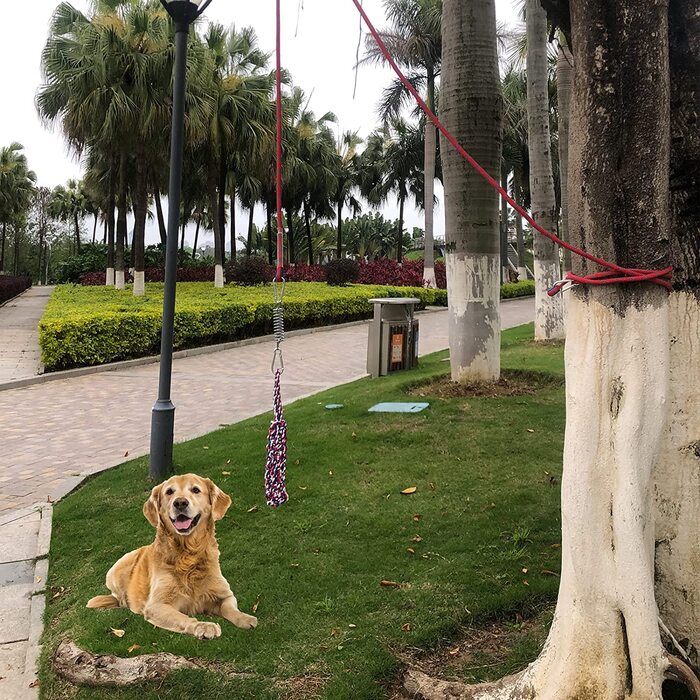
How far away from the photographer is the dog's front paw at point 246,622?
3055 millimetres

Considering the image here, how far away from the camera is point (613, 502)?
220 centimetres

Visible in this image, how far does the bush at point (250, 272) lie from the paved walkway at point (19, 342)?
7.57 metres

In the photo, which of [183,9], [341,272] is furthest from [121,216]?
[183,9]

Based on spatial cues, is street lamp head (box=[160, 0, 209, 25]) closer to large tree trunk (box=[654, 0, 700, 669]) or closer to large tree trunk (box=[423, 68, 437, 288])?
large tree trunk (box=[654, 0, 700, 669])

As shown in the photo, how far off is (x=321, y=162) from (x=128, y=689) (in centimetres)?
4315

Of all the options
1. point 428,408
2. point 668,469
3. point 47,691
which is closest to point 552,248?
point 428,408

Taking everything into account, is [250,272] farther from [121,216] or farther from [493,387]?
[493,387]

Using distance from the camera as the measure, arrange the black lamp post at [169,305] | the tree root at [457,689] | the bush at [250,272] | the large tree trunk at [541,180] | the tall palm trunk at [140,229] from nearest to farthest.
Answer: the tree root at [457,689] < the black lamp post at [169,305] < the large tree trunk at [541,180] < the tall palm trunk at [140,229] < the bush at [250,272]

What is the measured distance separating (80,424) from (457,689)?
688cm

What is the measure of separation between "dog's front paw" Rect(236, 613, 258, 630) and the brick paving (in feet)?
10.3

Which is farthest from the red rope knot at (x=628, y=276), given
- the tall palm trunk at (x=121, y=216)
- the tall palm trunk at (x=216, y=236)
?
the tall palm trunk at (x=216, y=236)

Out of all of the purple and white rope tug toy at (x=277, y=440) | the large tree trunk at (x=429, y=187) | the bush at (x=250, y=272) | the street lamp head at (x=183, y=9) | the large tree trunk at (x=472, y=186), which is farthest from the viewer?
the large tree trunk at (x=429, y=187)

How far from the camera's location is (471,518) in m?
4.23

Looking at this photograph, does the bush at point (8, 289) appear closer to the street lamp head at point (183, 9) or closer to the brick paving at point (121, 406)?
the brick paving at point (121, 406)
